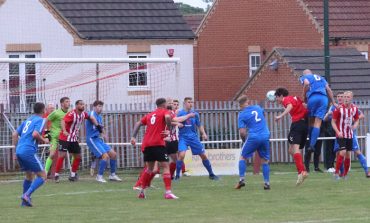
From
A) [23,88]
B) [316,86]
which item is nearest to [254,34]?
[23,88]

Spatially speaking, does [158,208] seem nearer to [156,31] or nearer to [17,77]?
[17,77]

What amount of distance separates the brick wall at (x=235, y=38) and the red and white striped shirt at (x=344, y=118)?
22.0 meters

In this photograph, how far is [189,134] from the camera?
25734mm

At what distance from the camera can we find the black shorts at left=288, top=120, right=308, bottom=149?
22.5 meters

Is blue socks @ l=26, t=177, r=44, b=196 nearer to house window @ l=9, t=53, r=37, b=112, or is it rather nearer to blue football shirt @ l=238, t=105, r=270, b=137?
blue football shirt @ l=238, t=105, r=270, b=137

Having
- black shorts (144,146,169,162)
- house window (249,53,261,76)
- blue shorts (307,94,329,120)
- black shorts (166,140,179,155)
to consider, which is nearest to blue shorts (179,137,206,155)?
black shorts (166,140,179,155)

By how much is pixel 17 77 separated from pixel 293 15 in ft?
60.4

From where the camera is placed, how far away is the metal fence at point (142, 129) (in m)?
29.8

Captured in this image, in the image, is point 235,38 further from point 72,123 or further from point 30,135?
point 30,135

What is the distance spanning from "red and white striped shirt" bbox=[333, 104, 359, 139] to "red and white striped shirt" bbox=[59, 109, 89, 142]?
5500 mm

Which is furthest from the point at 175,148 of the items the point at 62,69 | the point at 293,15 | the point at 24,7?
the point at 293,15

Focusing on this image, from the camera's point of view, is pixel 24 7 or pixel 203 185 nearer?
pixel 203 185

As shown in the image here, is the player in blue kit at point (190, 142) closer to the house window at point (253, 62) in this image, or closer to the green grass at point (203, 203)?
the green grass at point (203, 203)

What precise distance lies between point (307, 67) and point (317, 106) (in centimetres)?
1706
